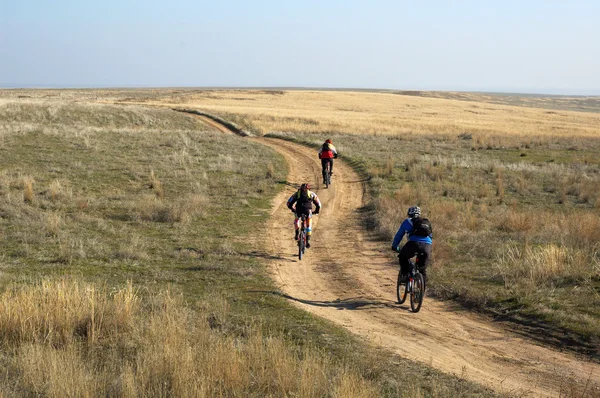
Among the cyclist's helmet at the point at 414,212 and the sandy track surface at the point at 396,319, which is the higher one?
the cyclist's helmet at the point at 414,212

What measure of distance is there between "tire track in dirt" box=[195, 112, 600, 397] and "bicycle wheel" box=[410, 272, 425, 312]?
14cm

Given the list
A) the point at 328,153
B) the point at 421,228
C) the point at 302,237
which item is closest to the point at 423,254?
the point at 421,228

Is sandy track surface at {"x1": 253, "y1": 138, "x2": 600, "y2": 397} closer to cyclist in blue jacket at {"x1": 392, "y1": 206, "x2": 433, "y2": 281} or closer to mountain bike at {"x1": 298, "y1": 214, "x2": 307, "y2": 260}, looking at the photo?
mountain bike at {"x1": 298, "y1": 214, "x2": 307, "y2": 260}

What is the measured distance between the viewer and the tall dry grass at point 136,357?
5.55m

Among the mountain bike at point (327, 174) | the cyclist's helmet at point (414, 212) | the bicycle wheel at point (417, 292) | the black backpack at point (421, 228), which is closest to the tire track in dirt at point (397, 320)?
the bicycle wheel at point (417, 292)

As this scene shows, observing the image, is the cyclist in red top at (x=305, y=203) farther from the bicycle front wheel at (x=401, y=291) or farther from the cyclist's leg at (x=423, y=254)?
the cyclist's leg at (x=423, y=254)

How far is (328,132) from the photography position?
4775cm

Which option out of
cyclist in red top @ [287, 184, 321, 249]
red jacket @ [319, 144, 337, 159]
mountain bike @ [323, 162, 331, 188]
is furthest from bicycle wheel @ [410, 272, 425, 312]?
mountain bike @ [323, 162, 331, 188]

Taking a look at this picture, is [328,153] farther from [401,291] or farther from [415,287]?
[415,287]

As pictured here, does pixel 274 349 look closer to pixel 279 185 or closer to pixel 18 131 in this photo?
pixel 279 185

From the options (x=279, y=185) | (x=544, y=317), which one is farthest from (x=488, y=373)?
(x=279, y=185)

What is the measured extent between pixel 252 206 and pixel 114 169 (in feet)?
27.5

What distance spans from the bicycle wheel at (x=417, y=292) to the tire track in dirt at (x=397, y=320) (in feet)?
0.46

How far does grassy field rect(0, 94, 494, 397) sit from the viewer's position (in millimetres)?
5848
